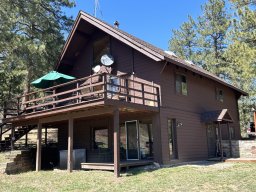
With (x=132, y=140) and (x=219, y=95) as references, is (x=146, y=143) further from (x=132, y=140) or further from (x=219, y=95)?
(x=219, y=95)

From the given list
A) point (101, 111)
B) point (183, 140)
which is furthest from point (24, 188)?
point (183, 140)

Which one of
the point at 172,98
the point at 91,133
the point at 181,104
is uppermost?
the point at 172,98

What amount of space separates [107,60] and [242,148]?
934cm

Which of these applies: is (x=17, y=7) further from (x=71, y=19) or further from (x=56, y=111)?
(x=56, y=111)

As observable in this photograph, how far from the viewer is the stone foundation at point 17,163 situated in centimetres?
1402

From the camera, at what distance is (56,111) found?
44.9ft

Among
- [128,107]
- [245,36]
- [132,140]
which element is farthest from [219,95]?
[128,107]

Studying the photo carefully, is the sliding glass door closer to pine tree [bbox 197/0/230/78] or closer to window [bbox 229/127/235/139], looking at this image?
window [bbox 229/127/235/139]

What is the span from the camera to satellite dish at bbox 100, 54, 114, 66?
16.2m

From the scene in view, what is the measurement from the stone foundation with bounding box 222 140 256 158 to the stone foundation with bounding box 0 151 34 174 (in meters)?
11.3

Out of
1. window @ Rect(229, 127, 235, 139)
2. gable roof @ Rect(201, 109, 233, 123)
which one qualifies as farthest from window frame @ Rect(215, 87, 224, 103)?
gable roof @ Rect(201, 109, 233, 123)

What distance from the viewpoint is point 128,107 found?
1241 cm

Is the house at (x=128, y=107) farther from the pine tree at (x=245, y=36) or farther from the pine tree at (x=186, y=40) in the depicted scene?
the pine tree at (x=186, y=40)

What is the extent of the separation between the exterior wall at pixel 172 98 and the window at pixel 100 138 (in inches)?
137
